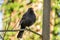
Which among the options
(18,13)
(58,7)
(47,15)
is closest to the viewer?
(47,15)

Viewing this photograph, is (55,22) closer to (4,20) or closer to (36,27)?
(36,27)

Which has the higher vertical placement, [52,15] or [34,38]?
[52,15]

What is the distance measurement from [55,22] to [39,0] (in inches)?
13.6

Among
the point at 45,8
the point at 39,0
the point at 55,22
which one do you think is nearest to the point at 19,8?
the point at 39,0

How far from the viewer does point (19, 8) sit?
123 inches

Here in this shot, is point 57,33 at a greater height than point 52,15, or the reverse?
point 52,15

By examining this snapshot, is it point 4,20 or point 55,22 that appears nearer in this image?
point 55,22

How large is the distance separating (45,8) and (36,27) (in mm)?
1355

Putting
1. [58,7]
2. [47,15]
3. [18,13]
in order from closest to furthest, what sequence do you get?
[47,15], [58,7], [18,13]

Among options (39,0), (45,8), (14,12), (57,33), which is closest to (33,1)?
(39,0)

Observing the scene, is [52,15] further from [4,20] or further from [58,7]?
[4,20]

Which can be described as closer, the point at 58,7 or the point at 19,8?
the point at 58,7

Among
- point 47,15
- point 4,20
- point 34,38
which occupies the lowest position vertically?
point 34,38

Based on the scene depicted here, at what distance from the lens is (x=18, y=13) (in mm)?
3125
